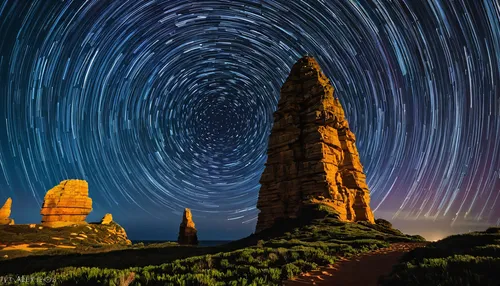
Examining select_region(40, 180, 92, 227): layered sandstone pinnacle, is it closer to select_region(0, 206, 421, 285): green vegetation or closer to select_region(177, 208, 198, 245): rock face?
select_region(177, 208, 198, 245): rock face

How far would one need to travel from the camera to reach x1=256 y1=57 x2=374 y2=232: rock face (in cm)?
3334

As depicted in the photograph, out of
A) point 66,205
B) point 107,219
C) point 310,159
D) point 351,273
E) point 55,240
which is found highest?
point 310,159

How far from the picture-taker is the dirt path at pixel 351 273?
30.7ft

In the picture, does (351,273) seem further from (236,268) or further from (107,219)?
(107,219)

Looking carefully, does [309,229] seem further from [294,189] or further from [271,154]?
[271,154]

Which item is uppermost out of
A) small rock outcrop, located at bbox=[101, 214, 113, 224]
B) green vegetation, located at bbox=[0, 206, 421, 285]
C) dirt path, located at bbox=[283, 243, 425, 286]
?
small rock outcrop, located at bbox=[101, 214, 113, 224]

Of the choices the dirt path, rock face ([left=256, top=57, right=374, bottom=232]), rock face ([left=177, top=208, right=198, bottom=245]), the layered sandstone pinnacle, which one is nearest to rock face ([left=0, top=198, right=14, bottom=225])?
the layered sandstone pinnacle

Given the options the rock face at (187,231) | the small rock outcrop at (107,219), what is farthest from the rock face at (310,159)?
the small rock outcrop at (107,219)

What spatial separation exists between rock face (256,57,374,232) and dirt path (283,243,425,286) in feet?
61.2

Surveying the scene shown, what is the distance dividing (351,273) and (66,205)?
80.4 m

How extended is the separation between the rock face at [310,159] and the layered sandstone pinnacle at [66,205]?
2362 inches

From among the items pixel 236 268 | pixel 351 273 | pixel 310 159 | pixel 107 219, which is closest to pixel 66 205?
pixel 107 219

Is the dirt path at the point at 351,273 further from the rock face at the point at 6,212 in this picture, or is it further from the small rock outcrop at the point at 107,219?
the rock face at the point at 6,212

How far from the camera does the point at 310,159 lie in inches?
1358
